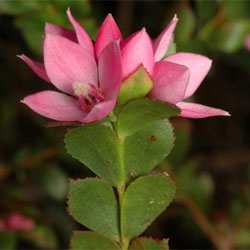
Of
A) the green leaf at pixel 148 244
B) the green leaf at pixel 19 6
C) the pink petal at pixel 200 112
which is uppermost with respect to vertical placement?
the green leaf at pixel 19 6

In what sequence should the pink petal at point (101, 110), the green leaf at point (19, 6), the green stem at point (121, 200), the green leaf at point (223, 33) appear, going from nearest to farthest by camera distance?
the pink petal at point (101, 110) < the green stem at point (121, 200) < the green leaf at point (19, 6) < the green leaf at point (223, 33)

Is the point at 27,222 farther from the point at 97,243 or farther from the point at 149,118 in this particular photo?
the point at 149,118

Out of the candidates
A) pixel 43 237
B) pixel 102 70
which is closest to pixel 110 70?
pixel 102 70

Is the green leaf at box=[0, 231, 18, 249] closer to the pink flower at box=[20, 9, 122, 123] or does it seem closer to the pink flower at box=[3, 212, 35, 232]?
the pink flower at box=[3, 212, 35, 232]

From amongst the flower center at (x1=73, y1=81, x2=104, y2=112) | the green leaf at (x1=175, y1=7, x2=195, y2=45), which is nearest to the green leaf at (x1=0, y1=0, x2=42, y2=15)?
the green leaf at (x1=175, y1=7, x2=195, y2=45)

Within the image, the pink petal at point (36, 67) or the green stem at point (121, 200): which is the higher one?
the pink petal at point (36, 67)

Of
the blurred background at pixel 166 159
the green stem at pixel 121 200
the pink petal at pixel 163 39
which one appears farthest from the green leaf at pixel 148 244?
the blurred background at pixel 166 159

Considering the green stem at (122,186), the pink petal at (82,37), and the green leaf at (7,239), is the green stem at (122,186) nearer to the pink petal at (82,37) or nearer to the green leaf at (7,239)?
the pink petal at (82,37)
